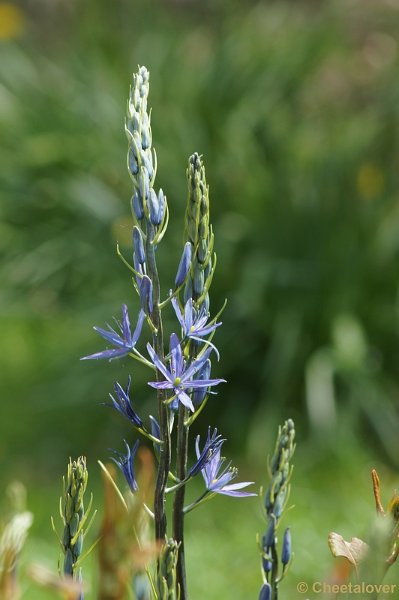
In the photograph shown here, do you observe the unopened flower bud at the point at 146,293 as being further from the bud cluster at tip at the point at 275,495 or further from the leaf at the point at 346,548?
the leaf at the point at 346,548

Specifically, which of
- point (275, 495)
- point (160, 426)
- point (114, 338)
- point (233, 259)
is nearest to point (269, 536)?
point (275, 495)

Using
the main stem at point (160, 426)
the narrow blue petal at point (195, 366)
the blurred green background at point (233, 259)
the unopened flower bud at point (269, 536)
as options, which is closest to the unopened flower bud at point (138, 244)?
the main stem at point (160, 426)

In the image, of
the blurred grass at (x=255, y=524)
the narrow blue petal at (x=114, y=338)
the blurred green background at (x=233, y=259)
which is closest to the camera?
the narrow blue petal at (x=114, y=338)

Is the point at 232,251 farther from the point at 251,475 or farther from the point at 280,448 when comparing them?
the point at 280,448

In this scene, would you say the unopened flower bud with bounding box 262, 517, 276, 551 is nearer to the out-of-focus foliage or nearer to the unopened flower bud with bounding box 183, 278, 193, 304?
the unopened flower bud with bounding box 183, 278, 193, 304

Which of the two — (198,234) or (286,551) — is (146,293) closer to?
(198,234)

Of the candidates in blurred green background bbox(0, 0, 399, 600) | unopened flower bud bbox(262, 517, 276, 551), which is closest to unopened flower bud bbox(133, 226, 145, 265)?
unopened flower bud bbox(262, 517, 276, 551)

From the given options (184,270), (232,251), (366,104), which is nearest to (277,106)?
(366,104)
